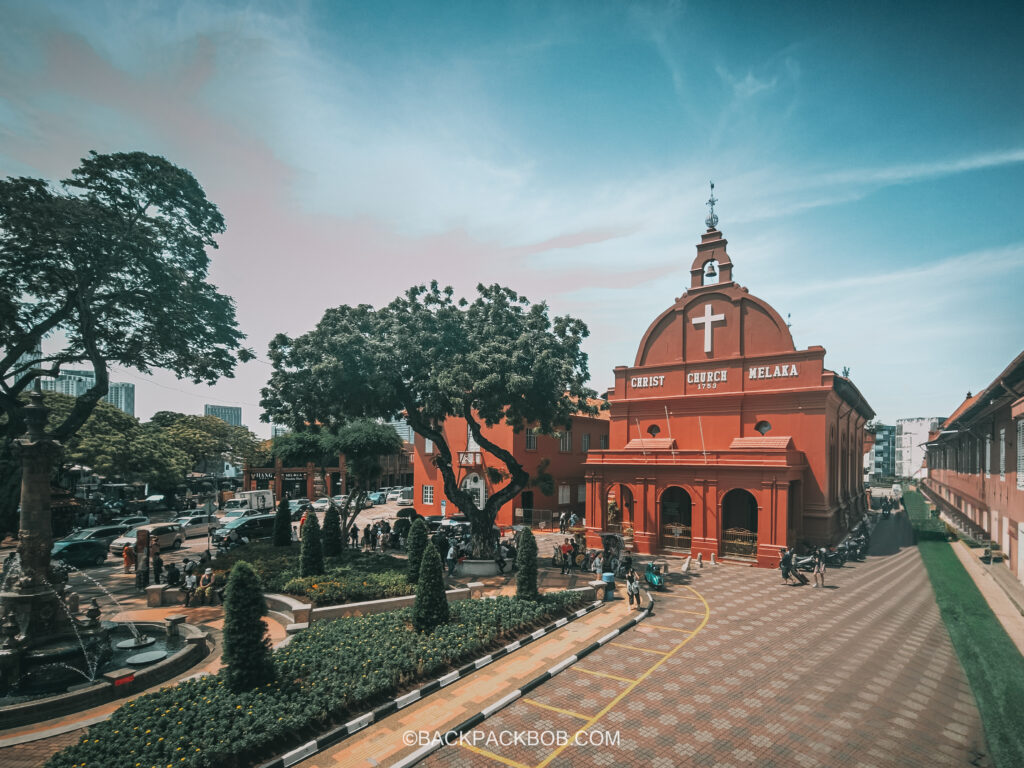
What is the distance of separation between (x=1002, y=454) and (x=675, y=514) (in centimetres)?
1516

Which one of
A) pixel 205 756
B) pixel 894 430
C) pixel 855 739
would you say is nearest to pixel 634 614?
pixel 855 739

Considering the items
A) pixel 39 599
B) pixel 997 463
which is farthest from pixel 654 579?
pixel 39 599

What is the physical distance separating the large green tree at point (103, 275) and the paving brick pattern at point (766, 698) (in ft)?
62.2

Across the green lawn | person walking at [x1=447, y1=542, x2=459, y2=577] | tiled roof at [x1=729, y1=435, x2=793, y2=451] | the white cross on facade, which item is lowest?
person walking at [x1=447, y1=542, x2=459, y2=577]

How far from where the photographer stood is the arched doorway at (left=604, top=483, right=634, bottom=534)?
98.9 feet

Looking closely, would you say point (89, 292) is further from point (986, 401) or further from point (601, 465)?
point (986, 401)

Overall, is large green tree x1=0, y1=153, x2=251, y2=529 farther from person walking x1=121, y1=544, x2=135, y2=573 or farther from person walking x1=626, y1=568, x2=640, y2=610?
person walking x1=626, y1=568, x2=640, y2=610

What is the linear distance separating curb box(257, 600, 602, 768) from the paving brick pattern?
169 cm

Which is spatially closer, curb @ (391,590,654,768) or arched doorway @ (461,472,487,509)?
curb @ (391,590,654,768)

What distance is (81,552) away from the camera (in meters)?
25.3

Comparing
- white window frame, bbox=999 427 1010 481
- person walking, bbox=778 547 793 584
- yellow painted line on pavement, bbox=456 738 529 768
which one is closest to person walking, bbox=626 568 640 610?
person walking, bbox=778 547 793 584

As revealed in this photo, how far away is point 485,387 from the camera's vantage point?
21906 mm

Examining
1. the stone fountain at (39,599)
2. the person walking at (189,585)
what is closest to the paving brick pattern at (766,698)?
the stone fountain at (39,599)

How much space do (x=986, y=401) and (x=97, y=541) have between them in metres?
42.2
